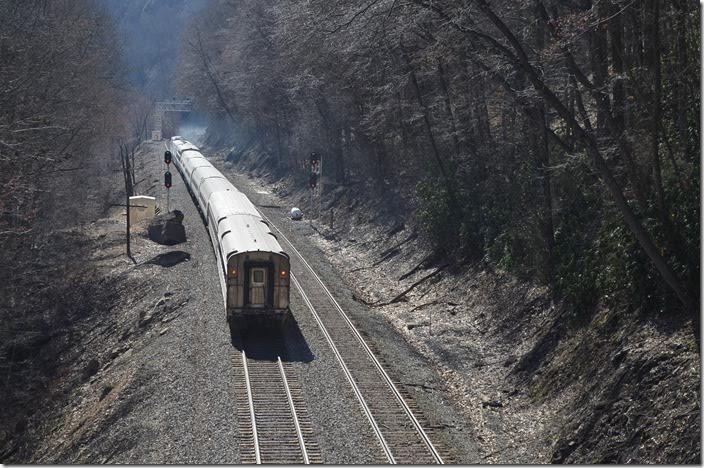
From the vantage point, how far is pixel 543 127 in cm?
1969

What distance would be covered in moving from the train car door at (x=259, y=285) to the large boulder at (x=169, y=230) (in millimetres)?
15381

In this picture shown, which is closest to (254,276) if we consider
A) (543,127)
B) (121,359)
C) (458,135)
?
(121,359)

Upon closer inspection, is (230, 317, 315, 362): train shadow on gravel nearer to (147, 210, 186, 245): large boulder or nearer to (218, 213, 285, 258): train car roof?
(218, 213, 285, 258): train car roof

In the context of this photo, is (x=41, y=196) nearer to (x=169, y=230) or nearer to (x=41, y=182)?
(x=41, y=182)

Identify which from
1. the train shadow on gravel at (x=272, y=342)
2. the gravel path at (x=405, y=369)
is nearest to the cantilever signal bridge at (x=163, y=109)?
the gravel path at (x=405, y=369)

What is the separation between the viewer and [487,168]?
28.3 meters

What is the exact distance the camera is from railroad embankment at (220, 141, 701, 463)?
522 inches

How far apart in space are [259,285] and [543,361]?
7.15 m

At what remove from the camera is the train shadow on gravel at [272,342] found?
1989cm

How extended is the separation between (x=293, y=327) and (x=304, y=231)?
60.2 ft

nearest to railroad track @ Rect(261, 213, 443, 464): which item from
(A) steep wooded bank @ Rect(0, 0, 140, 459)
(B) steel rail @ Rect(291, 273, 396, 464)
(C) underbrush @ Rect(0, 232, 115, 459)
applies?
(B) steel rail @ Rect(291, 273, 396, 464)

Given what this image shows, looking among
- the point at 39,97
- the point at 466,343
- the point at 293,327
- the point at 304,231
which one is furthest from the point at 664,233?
the point at 39,97

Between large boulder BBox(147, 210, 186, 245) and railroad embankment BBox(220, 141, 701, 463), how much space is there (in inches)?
339

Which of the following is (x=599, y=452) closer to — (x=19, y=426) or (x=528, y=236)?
(x=528, y=236)
